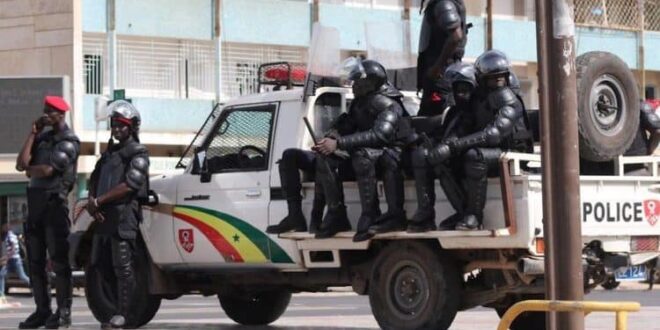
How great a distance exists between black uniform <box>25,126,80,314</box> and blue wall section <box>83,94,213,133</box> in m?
22.1

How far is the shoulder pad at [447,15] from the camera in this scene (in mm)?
13398

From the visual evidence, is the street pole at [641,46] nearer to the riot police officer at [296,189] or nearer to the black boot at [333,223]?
the riot police officer at [296,189]

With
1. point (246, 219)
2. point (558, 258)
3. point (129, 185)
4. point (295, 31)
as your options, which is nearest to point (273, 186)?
point (246, 219)

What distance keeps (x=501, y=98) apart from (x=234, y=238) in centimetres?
291

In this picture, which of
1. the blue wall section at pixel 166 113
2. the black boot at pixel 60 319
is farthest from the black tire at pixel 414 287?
the blue wall section at pixel 166 113

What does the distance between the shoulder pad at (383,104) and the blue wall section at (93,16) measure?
2399 centimetres

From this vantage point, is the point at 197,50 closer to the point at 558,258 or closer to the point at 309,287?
the point at 309,287

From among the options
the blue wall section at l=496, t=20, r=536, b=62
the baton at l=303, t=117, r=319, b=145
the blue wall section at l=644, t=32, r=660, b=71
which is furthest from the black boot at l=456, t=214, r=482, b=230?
the blue wall section at l=644, t=32, r=660, b=71

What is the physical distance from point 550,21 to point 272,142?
19.7ft

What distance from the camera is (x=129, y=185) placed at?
44.9ft

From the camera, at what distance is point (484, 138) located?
12172 mm

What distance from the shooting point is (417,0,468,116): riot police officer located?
13.4m

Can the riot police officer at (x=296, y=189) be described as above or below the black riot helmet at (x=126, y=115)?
below

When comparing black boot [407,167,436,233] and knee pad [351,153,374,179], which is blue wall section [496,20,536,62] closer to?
knee pad [351,153,374,179]
